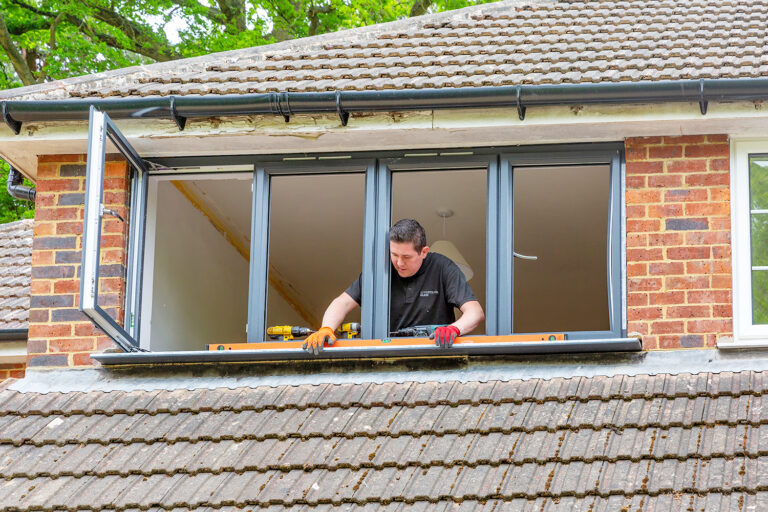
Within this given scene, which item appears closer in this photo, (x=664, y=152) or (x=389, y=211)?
(x=664, y=152)

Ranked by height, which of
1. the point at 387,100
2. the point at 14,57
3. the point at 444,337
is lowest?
the point at 444,337

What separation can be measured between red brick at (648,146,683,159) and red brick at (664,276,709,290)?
85 cm

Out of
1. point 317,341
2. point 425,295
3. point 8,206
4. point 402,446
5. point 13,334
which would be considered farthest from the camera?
point 8,206

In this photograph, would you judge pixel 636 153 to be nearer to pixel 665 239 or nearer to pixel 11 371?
pixel 665 239

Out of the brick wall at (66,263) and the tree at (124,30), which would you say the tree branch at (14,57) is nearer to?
the tree at (124,30)

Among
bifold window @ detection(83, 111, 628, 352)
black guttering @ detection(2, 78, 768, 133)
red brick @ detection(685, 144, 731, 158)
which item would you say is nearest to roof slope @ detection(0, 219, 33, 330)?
bifold window @ detection(83, 111, 628, 352)

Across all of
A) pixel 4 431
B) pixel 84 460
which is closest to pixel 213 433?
pixel 84 460

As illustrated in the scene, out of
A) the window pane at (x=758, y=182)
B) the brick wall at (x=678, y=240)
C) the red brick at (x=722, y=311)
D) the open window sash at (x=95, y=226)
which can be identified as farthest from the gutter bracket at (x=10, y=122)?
the window pane at (x=758, y=182)

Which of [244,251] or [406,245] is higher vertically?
[244,251]

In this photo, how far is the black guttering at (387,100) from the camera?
328 inches

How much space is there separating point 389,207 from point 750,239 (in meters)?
2.38

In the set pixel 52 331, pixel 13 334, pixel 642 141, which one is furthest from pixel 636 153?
pixel 13 334

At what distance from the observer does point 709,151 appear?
342 inches

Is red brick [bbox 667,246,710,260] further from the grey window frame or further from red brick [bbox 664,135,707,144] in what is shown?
red brick [bbox 664,135,707,144]
